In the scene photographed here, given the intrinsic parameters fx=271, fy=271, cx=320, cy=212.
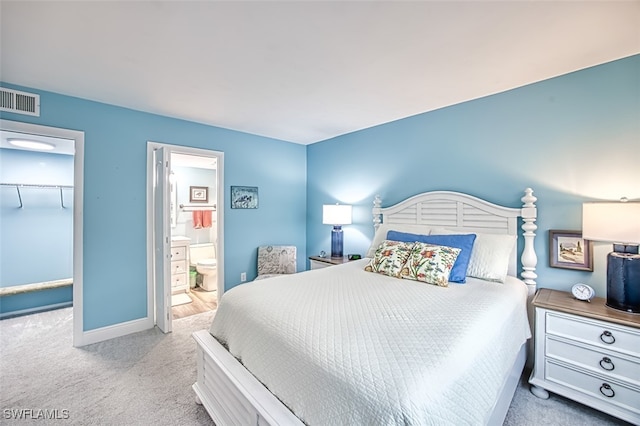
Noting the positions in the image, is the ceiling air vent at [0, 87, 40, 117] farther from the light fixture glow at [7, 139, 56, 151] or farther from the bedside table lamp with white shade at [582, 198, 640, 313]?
the bedside table lamp with white shade at [582, 198, 640, 313]

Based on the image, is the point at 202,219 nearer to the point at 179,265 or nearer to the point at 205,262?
the point at 205,262

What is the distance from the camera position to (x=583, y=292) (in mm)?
1911

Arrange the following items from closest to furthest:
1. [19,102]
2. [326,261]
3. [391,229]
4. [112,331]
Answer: [19,102] < [112,331] < [391,229] < [326,261]

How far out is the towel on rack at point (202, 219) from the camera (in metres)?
5.09

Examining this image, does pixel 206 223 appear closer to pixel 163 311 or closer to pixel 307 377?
pixel 163 311

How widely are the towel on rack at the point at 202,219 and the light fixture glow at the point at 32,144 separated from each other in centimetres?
215

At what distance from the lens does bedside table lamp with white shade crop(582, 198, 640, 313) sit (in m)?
1.62

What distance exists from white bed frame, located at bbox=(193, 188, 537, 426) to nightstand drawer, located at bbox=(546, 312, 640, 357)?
35 centimetres

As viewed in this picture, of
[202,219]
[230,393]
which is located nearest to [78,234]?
[230,393]

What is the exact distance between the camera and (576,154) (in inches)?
82.9

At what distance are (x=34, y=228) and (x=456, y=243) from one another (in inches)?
203

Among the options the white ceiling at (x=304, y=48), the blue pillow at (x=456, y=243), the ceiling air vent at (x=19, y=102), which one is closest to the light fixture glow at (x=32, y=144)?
the ceiling air vent at (x=19, y=102)

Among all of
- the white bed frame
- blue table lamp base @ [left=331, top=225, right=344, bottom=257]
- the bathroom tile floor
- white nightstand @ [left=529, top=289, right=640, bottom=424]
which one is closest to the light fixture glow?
the bathroom tile floor

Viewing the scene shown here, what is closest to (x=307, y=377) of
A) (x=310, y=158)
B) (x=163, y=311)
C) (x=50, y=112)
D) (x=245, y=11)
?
(x=245, y=11)
